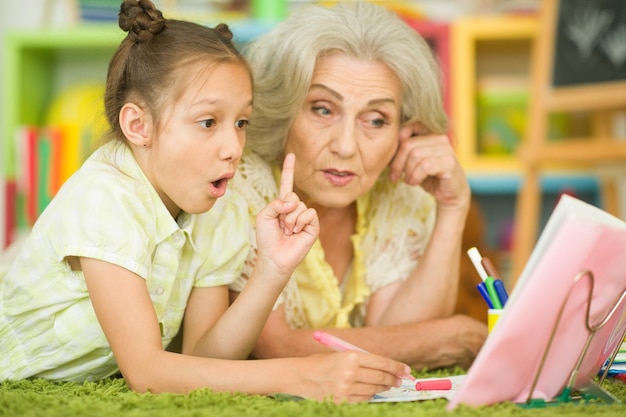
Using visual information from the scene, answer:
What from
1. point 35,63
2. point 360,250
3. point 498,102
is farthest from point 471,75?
point 360,250

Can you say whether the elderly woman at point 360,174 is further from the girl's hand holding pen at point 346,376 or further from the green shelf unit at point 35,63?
the green shelf unit at point 35,63

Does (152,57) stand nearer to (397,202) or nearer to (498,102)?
(397,202)

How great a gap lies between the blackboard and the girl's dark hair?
6.65ft

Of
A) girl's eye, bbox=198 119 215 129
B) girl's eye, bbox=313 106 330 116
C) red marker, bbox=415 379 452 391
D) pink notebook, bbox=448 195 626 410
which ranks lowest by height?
red marker, bbox=415 379 452 391

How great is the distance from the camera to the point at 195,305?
4.32 ft

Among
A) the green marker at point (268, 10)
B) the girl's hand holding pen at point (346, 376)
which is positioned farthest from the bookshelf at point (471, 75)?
the girl's hand holding pen at point (346, 376)

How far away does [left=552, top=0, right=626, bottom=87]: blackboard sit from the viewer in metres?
2.96

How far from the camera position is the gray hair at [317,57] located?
1537mm

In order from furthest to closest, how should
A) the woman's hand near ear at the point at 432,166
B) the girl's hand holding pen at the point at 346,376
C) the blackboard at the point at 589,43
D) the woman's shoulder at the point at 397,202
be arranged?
1. the blackboard at the point at 589,43
2. the woman's shoulder at the point at 397,202
3. the woman's hand near ear at the point at 432,166
4. the girl's hand holding pen at the point at 346,376

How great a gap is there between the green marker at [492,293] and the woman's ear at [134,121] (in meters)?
0.52

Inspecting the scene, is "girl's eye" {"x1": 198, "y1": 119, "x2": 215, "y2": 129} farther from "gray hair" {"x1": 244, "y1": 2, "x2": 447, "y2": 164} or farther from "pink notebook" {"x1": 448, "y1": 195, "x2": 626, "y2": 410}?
"pink notebook" {"x1": 448, "y1": 195, "x2": 626, "y2": 410}

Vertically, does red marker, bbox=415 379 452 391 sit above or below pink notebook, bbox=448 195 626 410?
below

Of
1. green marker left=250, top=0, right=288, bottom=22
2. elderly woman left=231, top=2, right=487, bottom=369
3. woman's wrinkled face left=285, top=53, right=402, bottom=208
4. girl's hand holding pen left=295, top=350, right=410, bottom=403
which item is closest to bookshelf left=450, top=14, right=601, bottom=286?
green marker left=250, top=0, right=288, bottom=22

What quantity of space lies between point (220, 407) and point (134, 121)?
1.51 ft
